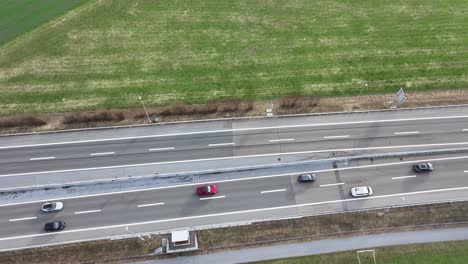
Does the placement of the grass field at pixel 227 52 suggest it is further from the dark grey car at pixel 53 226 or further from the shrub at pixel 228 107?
Answer: the dark grey car at pixel 53 226

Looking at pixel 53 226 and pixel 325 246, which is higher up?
pixel 53 226

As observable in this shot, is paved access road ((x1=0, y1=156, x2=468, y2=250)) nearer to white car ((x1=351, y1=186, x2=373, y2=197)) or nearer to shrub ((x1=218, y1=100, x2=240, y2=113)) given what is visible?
white car ((x1=351, y1=186, x2=373, y2=197))

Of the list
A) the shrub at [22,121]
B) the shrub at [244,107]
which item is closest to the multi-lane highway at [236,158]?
the shrub at [22,121]

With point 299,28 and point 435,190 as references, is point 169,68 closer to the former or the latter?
point 299,28

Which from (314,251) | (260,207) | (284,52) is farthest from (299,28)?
(314,251)

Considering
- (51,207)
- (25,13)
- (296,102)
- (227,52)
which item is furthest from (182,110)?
(25,13)

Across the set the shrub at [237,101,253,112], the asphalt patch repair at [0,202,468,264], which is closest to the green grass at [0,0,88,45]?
the shrub at [237,101,253,112]

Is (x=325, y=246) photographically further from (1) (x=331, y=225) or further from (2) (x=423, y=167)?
(2) (x=423, y=167)
